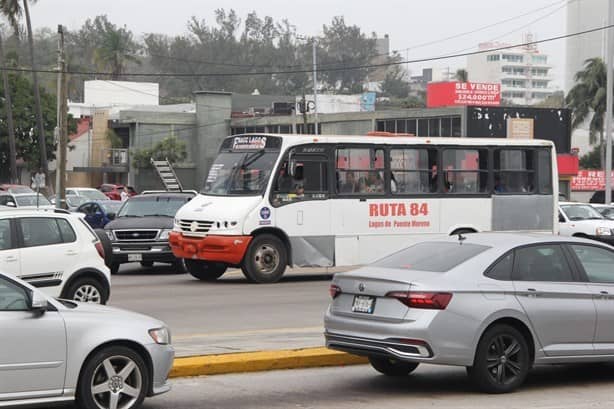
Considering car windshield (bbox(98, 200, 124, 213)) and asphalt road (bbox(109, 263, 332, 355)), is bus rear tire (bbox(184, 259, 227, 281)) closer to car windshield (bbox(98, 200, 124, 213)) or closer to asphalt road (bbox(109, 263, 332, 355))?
asphalt road (bbox(109, 263, 332, 355))

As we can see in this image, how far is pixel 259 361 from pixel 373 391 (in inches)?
53.5

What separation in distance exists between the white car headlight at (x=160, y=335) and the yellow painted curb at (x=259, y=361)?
1469 millimetres

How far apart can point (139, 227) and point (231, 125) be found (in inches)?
2005

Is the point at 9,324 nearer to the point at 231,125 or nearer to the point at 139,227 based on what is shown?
the point at 139,227

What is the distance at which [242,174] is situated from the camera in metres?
21.8

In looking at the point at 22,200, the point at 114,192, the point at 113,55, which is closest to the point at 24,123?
the point at 114,192

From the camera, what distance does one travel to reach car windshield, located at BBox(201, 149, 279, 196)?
70.7ft

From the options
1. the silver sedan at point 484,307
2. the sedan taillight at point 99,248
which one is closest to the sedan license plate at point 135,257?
the sedan taillight at point 99,248

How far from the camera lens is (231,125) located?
74375 millimetres

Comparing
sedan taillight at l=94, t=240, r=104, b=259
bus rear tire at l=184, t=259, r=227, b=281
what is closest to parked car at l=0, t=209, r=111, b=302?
sedan taillight at l=94, t=240, r=104, b=259

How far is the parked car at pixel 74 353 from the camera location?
827cm

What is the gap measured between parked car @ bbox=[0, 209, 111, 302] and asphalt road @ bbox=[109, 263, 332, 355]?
50.2 inches

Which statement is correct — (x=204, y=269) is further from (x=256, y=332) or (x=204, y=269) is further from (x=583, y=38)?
(x=583, y=38)

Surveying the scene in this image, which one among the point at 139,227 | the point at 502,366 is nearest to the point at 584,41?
the point at 139,227
